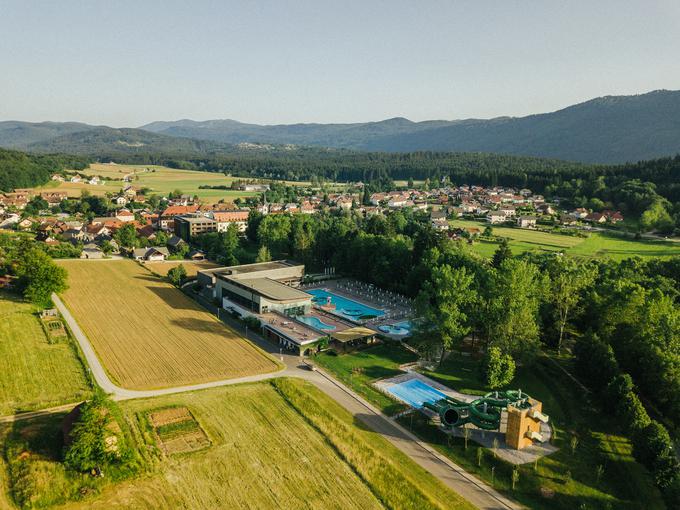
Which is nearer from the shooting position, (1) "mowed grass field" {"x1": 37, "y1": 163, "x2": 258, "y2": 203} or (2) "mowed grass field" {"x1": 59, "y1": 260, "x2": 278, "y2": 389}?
(2) "mowed grass field" {"x1": 59, "y1": 260, "x2": 278, "y2": 389}

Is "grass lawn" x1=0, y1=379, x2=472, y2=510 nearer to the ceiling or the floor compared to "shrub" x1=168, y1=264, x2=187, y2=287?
nearer to the floor

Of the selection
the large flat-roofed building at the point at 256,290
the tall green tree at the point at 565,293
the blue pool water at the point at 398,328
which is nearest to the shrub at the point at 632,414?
the tall green tree at the point at 565,293

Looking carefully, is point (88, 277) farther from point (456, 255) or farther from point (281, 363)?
point (456, 255)

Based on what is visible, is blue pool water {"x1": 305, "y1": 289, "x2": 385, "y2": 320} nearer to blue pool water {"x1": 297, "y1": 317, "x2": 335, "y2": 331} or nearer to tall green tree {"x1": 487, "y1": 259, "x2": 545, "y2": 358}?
blue pool water {"x1": 297, "y1": 317, "x2": 335, "y2": 331}

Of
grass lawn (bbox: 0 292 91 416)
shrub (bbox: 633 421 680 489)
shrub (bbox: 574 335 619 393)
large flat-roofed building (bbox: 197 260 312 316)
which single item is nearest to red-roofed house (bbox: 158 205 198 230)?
large flat-roofed building (bbox: 197 260 312 316)

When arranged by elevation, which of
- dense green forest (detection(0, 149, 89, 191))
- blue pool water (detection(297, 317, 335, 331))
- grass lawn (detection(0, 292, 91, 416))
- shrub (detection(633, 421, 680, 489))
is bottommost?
blue pool water (detection(297, 317, 335, 331))

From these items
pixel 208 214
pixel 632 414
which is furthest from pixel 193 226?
pixel 632 414

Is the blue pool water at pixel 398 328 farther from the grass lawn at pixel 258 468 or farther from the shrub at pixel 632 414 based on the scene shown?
the shrub at pixel 632 414
